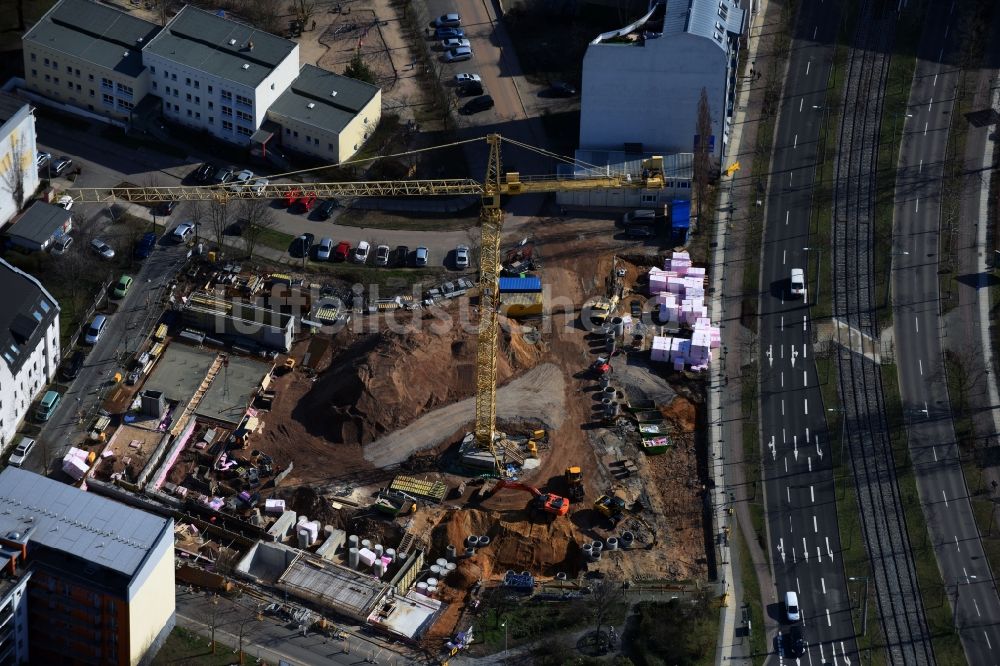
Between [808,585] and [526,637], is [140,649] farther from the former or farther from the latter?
[808,585]

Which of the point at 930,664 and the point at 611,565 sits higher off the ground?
the point at 611,565

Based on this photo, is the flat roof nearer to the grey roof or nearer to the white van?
the grey roof

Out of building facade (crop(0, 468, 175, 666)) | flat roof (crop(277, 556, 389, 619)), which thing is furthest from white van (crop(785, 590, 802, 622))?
building facade (crop(0, 468, 175, 666))

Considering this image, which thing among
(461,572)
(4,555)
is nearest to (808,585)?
(461,572)

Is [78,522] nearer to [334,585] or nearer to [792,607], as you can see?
[334,585]

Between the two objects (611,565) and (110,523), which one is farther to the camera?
(611,565)

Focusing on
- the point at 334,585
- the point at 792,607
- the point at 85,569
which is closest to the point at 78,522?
the point at 85,569

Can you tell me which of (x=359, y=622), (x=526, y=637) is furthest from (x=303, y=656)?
(x=526, y=637)
